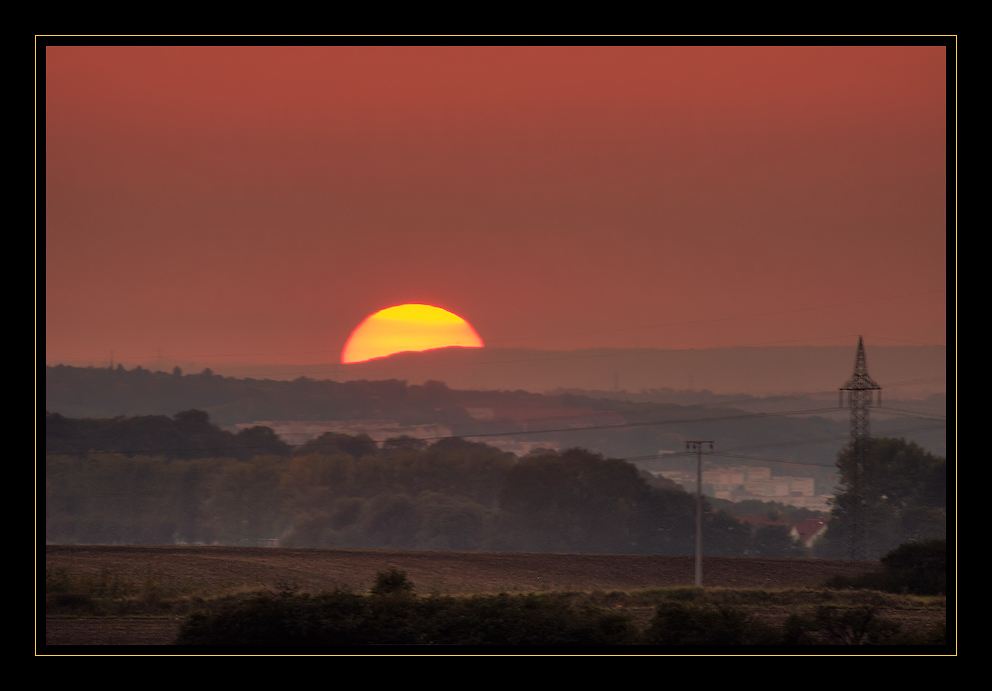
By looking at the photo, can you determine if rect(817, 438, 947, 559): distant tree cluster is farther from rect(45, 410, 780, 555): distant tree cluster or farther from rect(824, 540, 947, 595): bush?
rect(824, 540, 947, 595): bush

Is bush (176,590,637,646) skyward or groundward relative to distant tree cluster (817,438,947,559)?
skyward

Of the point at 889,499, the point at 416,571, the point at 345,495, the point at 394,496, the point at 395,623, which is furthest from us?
the point at 345,495

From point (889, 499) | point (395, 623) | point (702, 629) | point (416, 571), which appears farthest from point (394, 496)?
point (702, 629)

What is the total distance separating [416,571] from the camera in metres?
45.7

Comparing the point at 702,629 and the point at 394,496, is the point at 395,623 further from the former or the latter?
the point at 394,496

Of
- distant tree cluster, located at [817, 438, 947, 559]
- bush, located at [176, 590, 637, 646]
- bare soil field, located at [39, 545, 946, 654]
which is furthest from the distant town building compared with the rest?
bush, located at [176, 590, 637, 646]

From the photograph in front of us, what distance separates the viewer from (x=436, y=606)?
24.3m

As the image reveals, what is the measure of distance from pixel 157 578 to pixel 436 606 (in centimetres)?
1560

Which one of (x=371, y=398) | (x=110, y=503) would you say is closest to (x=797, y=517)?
(x=371, y=398)

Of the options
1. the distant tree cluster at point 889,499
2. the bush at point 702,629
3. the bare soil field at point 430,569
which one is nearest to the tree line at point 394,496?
the distant tree cluster at point 889,499

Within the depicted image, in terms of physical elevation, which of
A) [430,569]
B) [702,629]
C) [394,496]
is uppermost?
[702,629]

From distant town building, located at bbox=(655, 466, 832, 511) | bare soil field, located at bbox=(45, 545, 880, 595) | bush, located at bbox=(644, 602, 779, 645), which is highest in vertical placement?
bush, located at bbox=(644, 602, 779, 645)

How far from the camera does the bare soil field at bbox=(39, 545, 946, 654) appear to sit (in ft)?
107

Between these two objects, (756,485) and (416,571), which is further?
(756,485)
